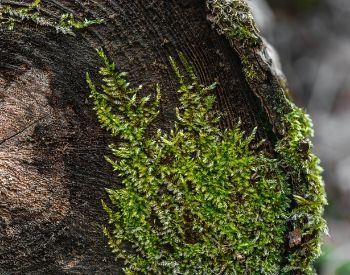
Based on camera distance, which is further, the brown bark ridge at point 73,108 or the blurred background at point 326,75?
the blurred background at point 326,75

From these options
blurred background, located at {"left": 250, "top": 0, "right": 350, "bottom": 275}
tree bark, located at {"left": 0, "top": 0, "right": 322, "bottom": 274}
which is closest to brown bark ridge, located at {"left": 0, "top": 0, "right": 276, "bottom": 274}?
tree bark, located at {"left": 0, "top": 0, "right": 322, "bottom": 274}

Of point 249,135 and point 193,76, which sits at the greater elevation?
point 193,76

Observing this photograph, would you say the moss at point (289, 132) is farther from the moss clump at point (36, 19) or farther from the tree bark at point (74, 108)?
the moss clump at point (36, 19)

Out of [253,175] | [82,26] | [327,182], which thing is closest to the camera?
[82,26]

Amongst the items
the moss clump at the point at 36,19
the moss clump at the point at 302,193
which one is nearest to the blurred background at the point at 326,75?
the moss clump at the point at 302,193

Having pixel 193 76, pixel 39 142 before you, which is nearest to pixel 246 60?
pixel 193 76

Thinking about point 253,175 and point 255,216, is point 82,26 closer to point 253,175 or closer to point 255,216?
point 253,175

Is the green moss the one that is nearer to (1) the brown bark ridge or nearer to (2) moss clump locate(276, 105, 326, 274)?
(1) the brown bark ridge
